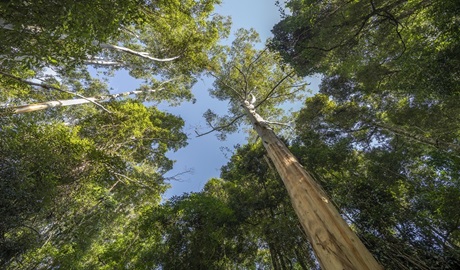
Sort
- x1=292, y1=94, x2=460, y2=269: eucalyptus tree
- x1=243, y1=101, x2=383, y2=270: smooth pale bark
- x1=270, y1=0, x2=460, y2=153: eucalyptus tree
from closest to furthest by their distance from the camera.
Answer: x1=243, y1=101, x2=383, y2=270: smooth pale bark → x1=292, y1=94, x2=460, y2=269: eucalyptus tree → x1=270, y1=0, x2=460, y2=153: eucalyptus tree

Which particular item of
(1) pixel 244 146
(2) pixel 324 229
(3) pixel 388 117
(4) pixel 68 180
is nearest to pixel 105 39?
(2) pixel 324 229

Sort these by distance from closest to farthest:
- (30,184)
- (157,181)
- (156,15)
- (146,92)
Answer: (30,184) → (156,15) → (157,181) → (146,92)

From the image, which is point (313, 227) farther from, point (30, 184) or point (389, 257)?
point (30, 184)

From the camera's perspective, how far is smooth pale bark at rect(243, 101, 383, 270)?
2002 millimetres

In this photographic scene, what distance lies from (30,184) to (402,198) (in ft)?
37.0

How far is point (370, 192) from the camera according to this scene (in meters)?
6.43

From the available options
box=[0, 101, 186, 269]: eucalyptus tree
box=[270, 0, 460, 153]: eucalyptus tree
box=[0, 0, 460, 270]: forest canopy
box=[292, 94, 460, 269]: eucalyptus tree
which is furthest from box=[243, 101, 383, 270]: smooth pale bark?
box=[0, 101, 186, 269]: eucalyptus tree

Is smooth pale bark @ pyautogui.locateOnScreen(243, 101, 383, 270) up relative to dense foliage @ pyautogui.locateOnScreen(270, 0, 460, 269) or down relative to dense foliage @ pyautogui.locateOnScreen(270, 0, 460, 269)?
down

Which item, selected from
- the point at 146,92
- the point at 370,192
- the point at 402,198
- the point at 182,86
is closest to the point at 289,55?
the point at 370,192

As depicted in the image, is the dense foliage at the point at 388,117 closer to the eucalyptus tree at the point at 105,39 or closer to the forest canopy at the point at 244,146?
the forest canopy at the point at 244,146

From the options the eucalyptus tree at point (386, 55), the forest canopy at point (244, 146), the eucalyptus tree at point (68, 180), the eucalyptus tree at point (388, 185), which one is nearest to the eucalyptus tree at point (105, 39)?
the forest canopy at point (244, 146)

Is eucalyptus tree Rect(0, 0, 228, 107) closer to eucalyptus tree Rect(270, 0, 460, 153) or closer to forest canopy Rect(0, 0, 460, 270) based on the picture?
forest canopy Rect(0, 0, 460, 270)

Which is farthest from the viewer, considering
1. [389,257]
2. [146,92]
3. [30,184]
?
[146,92]

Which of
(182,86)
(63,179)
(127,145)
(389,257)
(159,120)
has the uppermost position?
(182,86)
